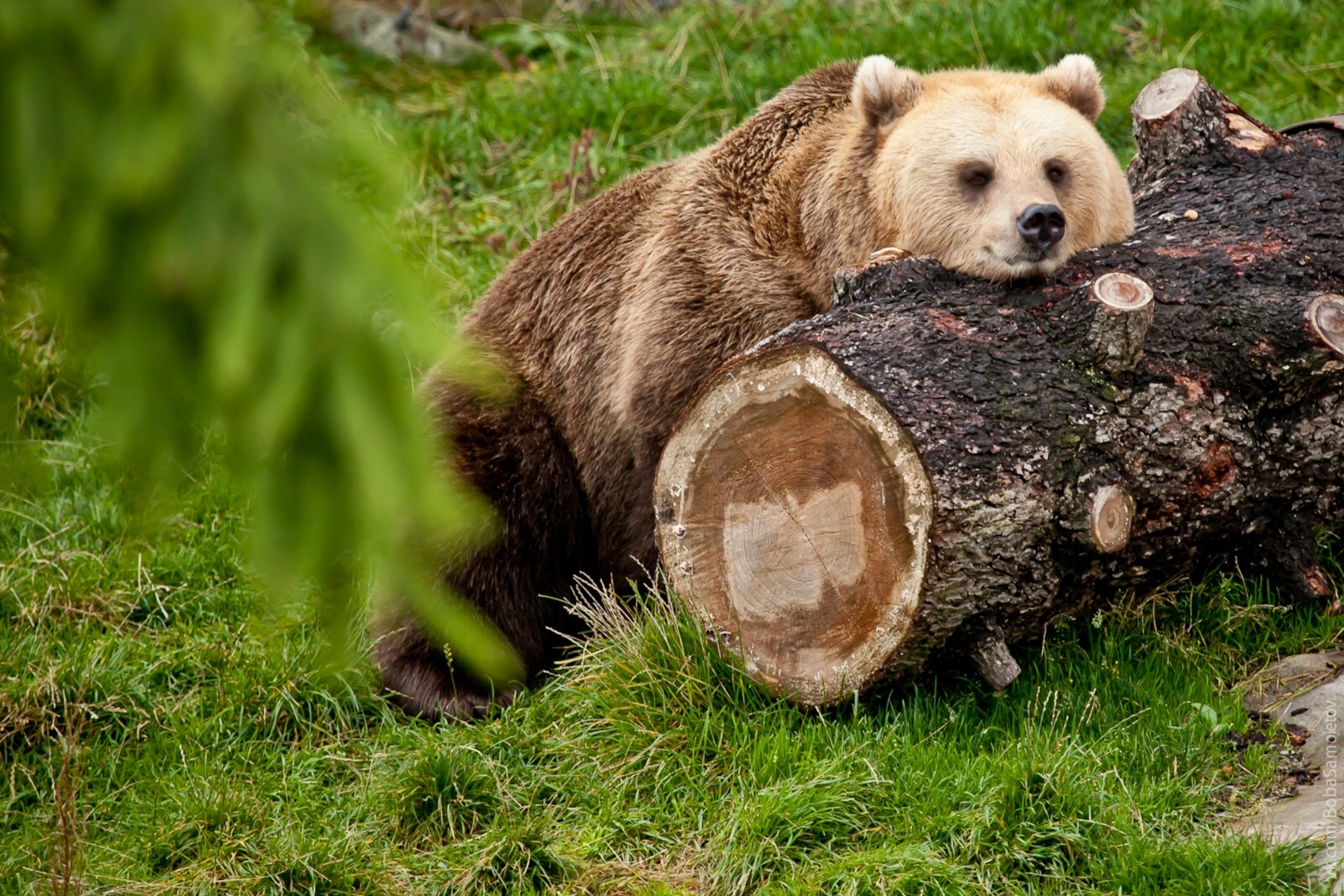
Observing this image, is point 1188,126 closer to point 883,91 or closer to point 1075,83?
point 1075,83

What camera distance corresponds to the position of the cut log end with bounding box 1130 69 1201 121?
539 cm

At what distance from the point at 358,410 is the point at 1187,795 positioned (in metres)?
3.01

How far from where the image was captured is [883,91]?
5.11 m

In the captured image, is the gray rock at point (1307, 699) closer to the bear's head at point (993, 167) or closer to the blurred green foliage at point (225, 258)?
the bear's head at point (993, 167)

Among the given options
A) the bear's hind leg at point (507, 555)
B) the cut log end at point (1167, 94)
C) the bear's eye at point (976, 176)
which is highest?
the bear's eye at point (976, 176)

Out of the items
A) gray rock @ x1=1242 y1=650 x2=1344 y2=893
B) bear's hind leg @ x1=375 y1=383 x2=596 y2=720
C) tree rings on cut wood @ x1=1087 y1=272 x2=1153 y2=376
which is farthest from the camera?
bear's hind leg @ x1=375 y1=383 x2=596 y2=720

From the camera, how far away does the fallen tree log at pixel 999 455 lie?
407 cm

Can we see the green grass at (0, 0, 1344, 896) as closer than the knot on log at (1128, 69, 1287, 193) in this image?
Yes

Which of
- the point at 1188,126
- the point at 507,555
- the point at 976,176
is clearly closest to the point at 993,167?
the point at 976,176

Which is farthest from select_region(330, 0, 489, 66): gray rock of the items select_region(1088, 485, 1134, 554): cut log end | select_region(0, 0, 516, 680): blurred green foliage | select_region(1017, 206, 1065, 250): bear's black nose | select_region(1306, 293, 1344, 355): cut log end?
select_region(0, 0, 516, 680): blurred green foliage

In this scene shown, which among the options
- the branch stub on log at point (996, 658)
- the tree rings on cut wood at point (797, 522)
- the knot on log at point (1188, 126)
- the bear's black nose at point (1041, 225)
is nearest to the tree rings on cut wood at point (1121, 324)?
the bear's black nose at point (1041, 225)

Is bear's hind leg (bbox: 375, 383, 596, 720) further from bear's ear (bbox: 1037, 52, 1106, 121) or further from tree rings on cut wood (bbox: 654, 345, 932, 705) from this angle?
bear's ear (bbox: 1037, 52, 1106, 121)

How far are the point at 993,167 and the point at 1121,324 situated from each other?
0.87 meters

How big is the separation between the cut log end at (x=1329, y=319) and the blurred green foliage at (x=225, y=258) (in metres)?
3.47
